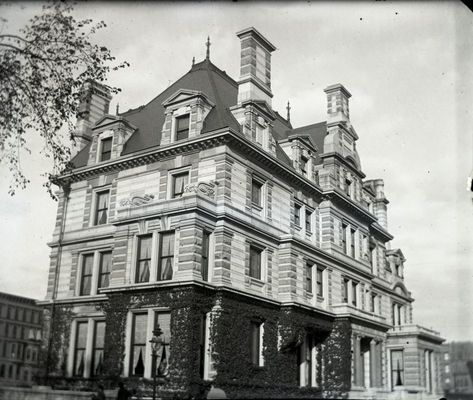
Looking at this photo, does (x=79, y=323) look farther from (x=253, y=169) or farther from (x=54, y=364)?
(x=253, y=169)

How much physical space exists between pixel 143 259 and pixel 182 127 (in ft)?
17.0

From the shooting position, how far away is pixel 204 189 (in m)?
19.5

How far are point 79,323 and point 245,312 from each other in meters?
5.73

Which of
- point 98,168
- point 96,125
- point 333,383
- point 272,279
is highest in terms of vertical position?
point 96,125

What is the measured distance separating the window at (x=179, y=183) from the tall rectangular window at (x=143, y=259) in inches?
92.9

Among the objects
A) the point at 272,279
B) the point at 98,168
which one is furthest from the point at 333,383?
the point at 98,168

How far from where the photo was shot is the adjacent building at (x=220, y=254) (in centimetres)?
1811

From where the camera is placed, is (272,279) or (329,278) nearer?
(272,279)

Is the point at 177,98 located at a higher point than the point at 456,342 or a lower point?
higher

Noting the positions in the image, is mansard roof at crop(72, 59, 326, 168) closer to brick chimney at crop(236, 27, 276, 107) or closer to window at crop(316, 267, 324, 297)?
brick chimney at crop(236, 27, 276, 107)

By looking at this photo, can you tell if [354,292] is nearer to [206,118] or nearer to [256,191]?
[256,191]

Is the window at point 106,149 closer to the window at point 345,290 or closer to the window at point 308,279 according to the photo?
the window at point 308,279

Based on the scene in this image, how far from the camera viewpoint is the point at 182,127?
21.2 m

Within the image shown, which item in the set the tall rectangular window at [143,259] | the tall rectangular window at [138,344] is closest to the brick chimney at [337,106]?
the tall rectangular window at [143,259]
